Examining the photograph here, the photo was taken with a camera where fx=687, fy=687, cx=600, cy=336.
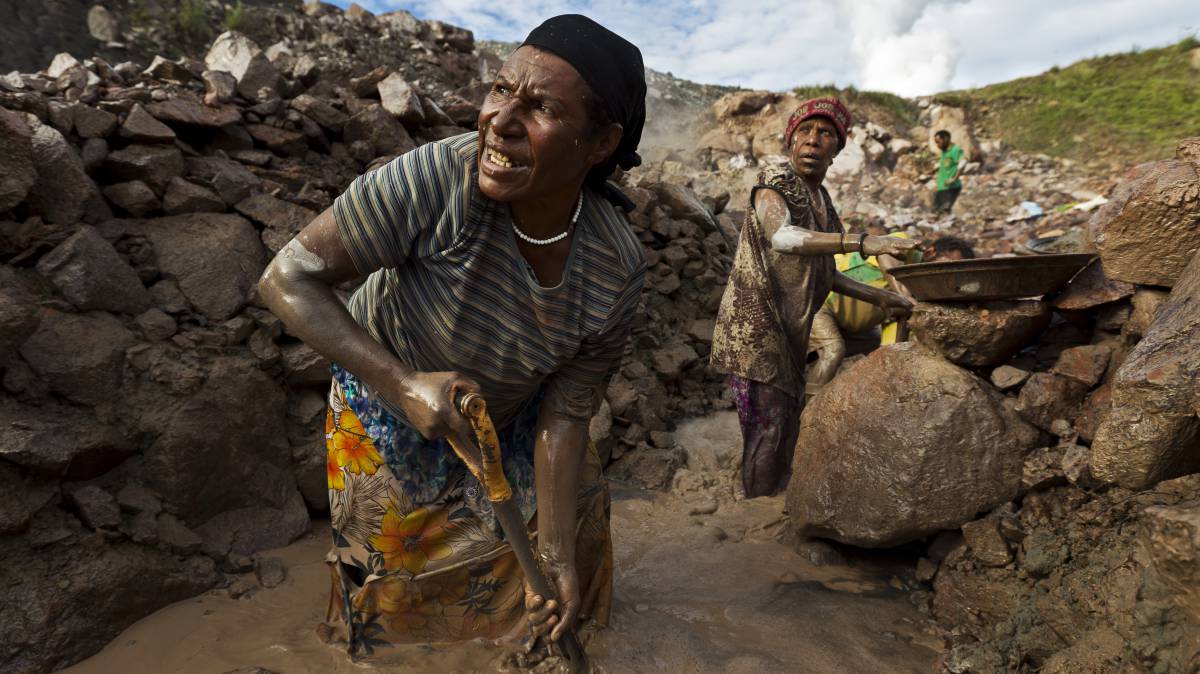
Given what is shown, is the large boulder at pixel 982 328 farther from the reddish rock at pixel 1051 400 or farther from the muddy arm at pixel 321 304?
the muddy arm at pixel 321 304

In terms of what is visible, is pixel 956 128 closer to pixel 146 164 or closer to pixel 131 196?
pixel 146 164

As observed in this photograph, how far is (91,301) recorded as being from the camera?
2.80 metres

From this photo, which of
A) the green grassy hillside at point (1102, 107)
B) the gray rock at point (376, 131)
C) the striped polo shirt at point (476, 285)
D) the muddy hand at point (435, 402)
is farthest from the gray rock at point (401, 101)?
the green grassy hillside at point (1102, 107)

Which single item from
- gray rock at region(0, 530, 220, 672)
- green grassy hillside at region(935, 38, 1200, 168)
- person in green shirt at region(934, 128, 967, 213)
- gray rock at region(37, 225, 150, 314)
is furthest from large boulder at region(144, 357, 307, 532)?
green grassy hillside at region(935, 38, 1200, 168)

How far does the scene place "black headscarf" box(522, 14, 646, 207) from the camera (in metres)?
1.50

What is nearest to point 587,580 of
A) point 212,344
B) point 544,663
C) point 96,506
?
point 544,663

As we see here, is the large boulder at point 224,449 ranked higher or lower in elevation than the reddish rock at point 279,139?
lower

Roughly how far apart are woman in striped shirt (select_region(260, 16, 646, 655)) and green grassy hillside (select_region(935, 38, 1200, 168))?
11718mm

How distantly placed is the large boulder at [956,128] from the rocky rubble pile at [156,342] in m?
9.97

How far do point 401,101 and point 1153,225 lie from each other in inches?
168

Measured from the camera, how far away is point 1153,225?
2000 mm

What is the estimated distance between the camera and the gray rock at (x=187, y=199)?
3.30 metres

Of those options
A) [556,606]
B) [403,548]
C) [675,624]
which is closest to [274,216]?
[403,548]

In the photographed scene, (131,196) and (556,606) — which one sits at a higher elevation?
(131,196)
